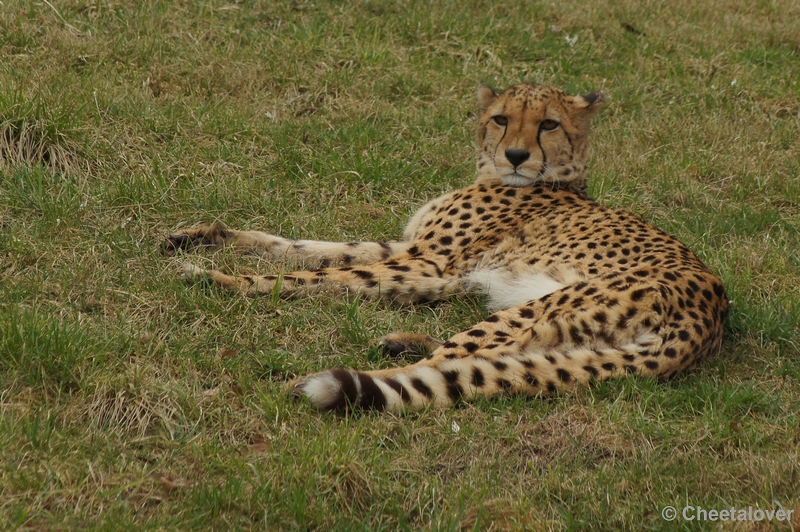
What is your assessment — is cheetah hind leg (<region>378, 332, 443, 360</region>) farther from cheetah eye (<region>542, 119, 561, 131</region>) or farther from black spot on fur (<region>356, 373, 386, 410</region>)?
cheetah eye (<region>542, 119, 561, 131</region>)

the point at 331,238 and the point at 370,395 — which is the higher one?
the point at 370,395

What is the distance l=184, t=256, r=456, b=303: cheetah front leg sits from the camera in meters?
4.14

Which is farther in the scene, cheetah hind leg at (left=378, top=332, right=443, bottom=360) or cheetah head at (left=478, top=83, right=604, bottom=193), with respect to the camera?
cheetah head at (left=478, top=83, right=604, bottom=193)

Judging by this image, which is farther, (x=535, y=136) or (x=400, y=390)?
(x=535, y=136)

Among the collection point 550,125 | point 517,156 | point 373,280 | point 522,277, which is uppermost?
point 550,125

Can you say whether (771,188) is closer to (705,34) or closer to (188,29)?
(705,34)

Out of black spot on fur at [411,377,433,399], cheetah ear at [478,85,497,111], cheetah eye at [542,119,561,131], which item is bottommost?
black spot on fur at [411,377,433,399]

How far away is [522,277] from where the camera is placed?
13.9 feet

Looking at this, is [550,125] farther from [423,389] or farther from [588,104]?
[423,389]

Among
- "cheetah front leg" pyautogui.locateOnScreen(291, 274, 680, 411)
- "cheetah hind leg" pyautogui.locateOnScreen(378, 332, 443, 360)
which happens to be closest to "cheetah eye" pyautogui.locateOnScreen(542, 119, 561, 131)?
→ "cheetah front leg" pyautogui.locateOnScreen(291, 274, 680, 411)

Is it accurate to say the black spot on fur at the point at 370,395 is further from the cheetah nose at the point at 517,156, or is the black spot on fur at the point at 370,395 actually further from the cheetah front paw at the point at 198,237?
the cheetah nose at the point at 517,156

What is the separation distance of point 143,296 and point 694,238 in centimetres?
276

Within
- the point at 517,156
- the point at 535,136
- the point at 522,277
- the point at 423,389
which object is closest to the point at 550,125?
the point at 535,136

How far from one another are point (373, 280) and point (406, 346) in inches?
21.4
